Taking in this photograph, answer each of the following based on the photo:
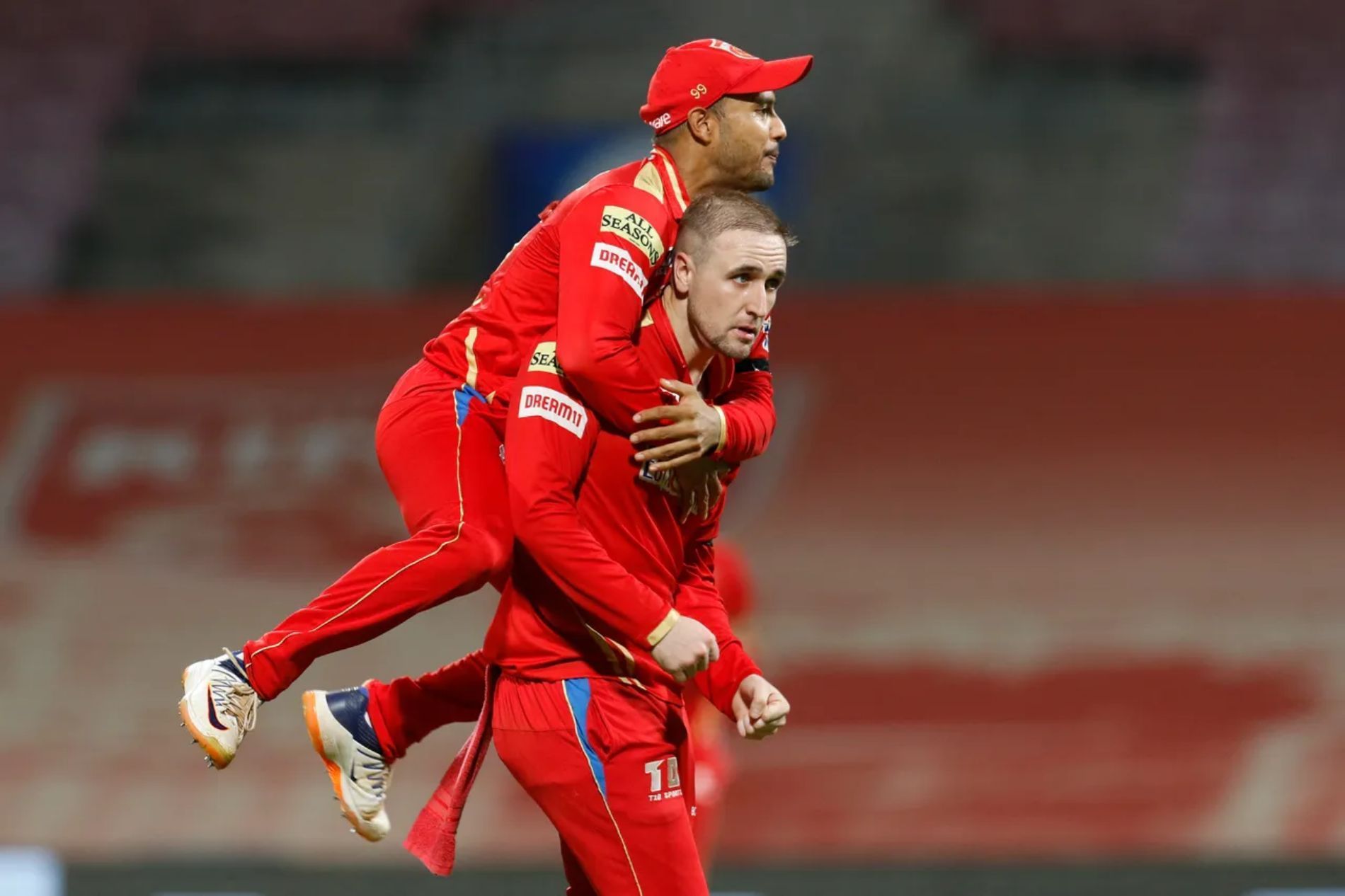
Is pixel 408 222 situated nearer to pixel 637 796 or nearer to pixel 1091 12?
pixel 1091 12

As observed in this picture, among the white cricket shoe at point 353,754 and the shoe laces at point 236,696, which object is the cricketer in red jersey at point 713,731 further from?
the shoe laces at point 236,696

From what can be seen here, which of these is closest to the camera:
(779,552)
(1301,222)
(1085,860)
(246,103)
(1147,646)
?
(1085,860)

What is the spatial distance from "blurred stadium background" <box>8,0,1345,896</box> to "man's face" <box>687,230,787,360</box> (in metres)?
3.64

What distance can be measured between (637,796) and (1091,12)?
31.2 feet

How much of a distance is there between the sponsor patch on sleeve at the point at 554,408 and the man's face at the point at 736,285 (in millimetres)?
289

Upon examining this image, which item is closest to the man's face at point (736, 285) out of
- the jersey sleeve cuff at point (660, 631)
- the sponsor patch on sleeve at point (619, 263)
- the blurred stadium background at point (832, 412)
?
the sponsor patch on sleeve at point (619, 263)

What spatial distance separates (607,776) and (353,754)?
0.74 metres

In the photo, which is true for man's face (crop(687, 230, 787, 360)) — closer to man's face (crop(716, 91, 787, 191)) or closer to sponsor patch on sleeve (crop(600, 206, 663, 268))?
sponsor patch on sleeve (crop(600, 206, 663, 268))

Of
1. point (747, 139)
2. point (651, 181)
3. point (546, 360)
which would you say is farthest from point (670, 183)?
point (546, 360)

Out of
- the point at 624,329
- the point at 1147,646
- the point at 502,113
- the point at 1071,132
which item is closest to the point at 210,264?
the point at 502,113

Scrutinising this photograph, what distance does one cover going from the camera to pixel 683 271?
3.58 metres

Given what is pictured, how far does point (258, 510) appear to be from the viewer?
33.7 ft

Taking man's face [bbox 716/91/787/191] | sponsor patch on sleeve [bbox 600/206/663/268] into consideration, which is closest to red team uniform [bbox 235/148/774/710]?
sponsor patch on sleeve [bbox 600/206/663/268]

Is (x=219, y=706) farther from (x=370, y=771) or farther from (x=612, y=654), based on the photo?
(x=612, y=654)
